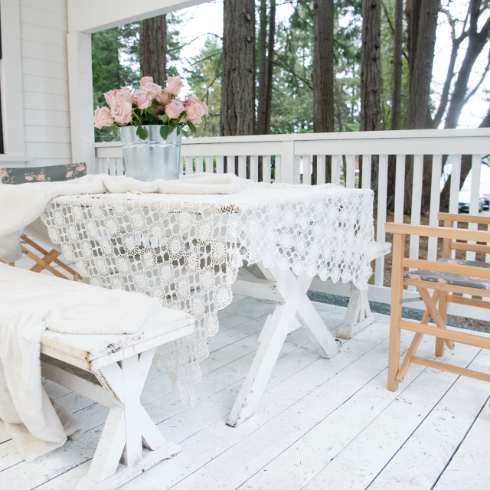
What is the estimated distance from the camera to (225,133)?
6316 mm

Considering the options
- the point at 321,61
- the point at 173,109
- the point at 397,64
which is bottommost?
the point at 173,109

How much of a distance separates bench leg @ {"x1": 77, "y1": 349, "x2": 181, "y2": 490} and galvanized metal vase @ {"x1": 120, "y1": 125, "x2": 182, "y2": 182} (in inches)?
39.0

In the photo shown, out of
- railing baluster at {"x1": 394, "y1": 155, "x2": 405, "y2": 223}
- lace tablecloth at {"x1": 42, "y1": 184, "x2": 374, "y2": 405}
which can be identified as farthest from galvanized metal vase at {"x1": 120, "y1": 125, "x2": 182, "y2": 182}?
railing baluster at {"x1": 394, "y1": 155, "x2": 405, "y2": 223}

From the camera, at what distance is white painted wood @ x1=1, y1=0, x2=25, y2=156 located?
362cm

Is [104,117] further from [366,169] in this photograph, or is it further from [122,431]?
[366,169]

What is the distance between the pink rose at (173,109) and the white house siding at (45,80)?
238cm

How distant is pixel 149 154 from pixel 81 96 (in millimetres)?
2451

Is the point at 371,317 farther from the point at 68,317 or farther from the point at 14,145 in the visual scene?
the point at 14,145

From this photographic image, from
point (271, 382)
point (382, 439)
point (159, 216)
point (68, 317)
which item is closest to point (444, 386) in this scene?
point (382, 439)

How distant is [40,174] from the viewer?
8.59 feet

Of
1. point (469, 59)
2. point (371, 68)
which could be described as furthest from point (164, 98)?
point (469, 59)

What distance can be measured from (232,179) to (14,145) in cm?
270

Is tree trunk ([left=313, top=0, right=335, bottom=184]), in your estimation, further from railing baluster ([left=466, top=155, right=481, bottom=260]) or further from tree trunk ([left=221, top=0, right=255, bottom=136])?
railing baluster ([left=466, top=155, right=481, bottom=260])

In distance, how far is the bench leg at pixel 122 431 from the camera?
4.08 ft
